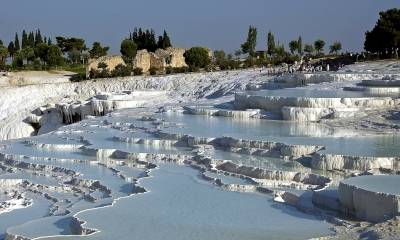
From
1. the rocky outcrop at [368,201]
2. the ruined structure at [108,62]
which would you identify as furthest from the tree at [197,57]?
the rocky outcrop at [368,201]

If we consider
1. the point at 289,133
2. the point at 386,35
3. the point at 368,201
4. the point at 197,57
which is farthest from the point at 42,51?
the point at 368,201

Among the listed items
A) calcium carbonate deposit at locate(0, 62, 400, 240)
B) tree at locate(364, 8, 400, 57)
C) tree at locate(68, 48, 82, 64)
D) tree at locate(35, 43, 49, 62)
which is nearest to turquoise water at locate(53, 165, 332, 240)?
calcium carbonate deposit at locate(0, 62, 400, 240)

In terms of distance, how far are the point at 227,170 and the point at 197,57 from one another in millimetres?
20491

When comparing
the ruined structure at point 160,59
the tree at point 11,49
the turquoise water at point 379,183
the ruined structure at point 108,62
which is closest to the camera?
the turquoise water at point 379,183

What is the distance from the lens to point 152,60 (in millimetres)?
31047

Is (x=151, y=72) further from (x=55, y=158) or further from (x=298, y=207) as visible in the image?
(x=298, y=207)

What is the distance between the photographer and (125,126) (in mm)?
15281

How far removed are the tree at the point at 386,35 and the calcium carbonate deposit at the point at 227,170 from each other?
28.3ft

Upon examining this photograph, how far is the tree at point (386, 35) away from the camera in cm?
2589

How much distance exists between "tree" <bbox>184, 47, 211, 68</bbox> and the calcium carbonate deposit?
10.8 meters

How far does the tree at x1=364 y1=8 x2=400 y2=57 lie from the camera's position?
2589 cm

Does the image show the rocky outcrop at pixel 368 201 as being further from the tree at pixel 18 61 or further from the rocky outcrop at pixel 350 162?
the tree at pixel 18 61

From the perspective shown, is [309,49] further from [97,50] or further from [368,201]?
[368,201]

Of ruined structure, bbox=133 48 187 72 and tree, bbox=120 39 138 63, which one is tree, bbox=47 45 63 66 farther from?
ruined structure, bbox=133 48 187 72
